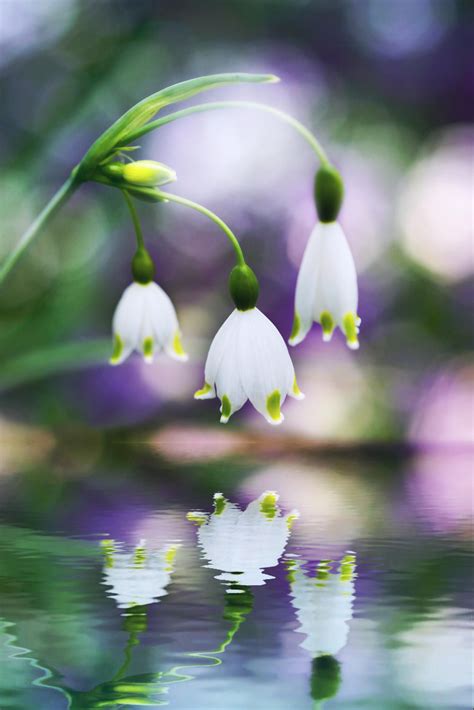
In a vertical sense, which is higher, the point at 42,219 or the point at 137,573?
the point at 42,219

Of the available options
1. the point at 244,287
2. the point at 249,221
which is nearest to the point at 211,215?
the point at 244,287

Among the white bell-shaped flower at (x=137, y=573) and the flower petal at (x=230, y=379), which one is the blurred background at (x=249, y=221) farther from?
the flower petal at (x=230, y=379)

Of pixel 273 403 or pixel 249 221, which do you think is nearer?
pixel 273 403

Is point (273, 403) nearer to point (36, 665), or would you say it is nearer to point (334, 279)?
point (334, 279)

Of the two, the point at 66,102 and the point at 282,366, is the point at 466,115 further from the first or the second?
the point at 282,366

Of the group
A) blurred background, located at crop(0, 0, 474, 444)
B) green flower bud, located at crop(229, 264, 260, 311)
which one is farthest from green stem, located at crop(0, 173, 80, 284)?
blurred background, located at crop(0, 0, 474, 444)

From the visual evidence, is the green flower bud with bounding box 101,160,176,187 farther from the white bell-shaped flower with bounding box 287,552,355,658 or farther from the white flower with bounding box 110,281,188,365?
the white bell-shaped flower with bounding box 287,552,355,658

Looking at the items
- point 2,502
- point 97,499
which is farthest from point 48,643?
point 97,499

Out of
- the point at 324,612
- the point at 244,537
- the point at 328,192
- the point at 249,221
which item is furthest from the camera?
the point at 249,221
